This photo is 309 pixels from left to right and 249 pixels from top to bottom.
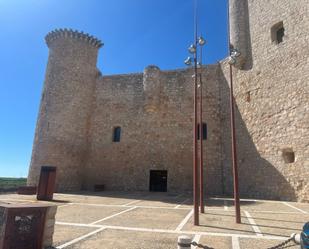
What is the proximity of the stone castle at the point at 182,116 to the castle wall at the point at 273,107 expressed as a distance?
0.05 meters

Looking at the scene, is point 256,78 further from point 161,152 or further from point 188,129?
point 161,152

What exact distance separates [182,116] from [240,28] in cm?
644

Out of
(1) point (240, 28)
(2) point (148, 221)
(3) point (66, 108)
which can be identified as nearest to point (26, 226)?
(2) point (148, 221)

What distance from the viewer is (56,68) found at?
16703mm

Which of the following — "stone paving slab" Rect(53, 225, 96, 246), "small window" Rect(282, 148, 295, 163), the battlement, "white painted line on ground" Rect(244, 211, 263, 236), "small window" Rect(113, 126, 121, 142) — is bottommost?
"stone paving slab" Rect(53, 225, 96, 246)

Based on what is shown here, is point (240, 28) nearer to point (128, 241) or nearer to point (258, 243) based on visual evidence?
point (258, 243)

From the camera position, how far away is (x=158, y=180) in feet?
53.4

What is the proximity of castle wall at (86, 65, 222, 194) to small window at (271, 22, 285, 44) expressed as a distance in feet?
13.5

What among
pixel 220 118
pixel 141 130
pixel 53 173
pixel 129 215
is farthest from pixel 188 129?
pixel 129 215

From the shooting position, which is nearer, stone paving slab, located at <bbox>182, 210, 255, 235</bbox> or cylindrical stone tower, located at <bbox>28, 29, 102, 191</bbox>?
stone paving slab, located at <bbox>182, 210, 255, 235</bbox>

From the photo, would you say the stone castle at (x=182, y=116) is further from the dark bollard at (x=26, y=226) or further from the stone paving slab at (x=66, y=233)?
the dark bollard at (x=26, y=226)

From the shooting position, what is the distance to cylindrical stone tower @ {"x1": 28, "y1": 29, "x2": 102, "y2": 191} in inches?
606

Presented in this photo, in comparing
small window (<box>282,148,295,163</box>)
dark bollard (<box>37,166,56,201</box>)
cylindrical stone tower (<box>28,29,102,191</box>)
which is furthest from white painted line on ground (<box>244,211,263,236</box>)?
cylindrical stone tower (<box>28,29,102,191</box>)

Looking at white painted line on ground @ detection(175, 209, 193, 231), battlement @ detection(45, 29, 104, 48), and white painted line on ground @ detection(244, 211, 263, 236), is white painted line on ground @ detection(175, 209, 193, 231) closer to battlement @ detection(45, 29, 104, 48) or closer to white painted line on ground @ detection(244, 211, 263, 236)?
white painted line on ground @ detection(244, 211, 263, 236)
